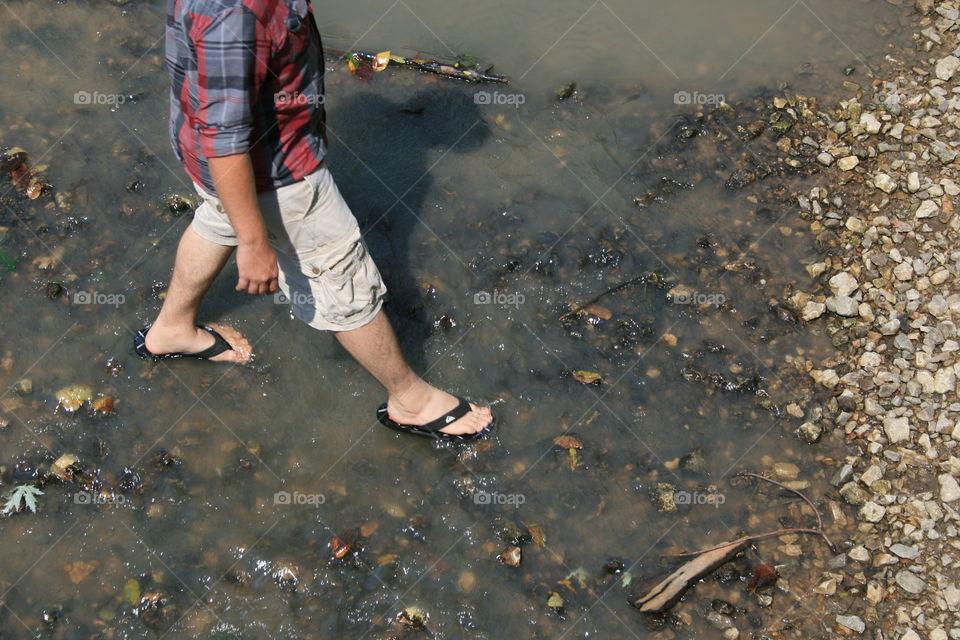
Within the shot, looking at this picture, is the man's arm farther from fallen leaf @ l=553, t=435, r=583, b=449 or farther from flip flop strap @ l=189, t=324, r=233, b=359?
fallen leaf @ l=553, t=435, r=583, b=449

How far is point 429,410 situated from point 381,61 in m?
2.37

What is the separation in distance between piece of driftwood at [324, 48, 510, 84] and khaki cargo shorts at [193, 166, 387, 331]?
82.8 inches

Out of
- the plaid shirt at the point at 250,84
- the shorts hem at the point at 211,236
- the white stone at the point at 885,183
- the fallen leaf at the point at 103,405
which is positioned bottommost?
the fallen leaf at the point at 103,405

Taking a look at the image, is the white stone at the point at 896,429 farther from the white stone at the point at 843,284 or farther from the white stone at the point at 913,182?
the white stone at the point at 913,182

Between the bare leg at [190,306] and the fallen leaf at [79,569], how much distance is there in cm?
97

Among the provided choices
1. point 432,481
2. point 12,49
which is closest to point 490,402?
point 432,481

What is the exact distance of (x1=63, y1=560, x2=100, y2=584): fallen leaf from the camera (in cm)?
312

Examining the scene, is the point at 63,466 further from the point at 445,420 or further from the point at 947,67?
the point at 947,67

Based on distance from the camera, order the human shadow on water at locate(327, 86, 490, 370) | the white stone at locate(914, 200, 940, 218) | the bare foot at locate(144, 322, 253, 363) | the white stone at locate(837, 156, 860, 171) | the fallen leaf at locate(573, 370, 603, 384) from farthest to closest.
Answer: the white stone at locate(837, 156, 860, 171) → the white stone at locate(914, 200, 940, 218) → the human shadow on water at locate(327, 86, 490, 370) → the fallen leaf at locate(573, 370, 603, 384) → the bare foot at locate(144, 322, 253, 363)

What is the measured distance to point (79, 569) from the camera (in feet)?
10.3

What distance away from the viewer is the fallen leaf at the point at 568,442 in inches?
138

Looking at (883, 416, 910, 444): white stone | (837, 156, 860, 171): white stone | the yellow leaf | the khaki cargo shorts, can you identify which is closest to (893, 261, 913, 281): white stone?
(837, 156, 860, 171): white stone

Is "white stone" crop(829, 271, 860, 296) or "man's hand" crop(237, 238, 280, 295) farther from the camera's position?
"white stone" crop(829, 271, 860, 296)

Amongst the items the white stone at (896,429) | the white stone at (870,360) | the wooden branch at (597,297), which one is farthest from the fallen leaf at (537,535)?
the white stone at (870,360)
